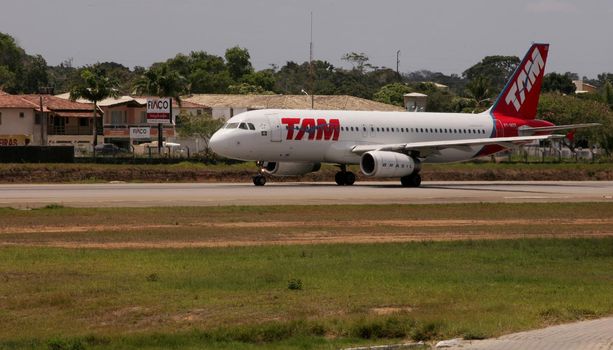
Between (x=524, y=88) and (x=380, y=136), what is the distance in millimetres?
11642

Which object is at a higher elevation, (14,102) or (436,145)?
(14,102)

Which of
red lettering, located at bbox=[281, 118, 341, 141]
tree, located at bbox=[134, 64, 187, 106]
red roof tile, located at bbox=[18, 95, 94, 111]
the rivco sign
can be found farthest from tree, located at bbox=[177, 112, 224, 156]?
red lettering, located at bbox=[281, 118, 341, 141]

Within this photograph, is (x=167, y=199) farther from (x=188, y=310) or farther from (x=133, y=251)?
(x=188, y=310)

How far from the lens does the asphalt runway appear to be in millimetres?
43594

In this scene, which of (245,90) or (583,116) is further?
(245,90)

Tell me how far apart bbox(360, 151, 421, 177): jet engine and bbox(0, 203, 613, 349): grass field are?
20908mm

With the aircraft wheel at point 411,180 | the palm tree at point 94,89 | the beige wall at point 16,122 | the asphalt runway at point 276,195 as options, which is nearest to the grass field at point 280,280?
the asphalt runway at point 276,195

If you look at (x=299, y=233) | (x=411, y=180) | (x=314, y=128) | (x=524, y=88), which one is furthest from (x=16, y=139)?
(x=299, y=233)

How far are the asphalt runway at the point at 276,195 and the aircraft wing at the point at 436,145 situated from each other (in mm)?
1964

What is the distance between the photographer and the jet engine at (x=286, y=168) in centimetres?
6012

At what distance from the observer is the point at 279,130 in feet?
187

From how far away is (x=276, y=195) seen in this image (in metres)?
48.7

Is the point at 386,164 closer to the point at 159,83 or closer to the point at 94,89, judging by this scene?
the point at 159,83

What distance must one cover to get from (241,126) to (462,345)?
41.1 metres
